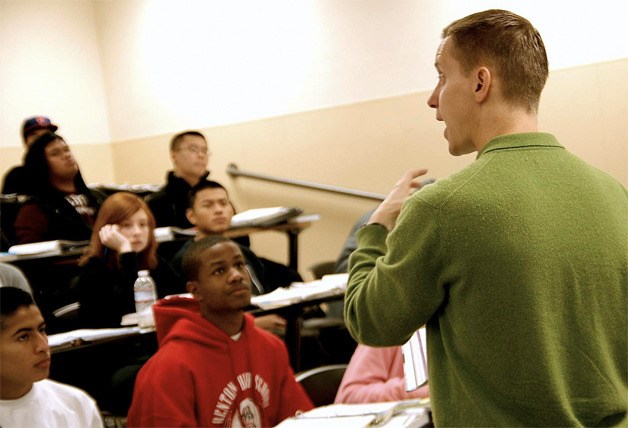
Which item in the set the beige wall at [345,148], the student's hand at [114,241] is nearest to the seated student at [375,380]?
the student's hand at [114,241]

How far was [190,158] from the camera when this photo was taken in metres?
5.36

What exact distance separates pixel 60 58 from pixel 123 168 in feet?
3.39

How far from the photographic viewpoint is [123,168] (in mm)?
7039

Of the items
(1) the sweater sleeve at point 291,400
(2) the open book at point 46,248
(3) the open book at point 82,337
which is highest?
(2) the open book at point 46,248

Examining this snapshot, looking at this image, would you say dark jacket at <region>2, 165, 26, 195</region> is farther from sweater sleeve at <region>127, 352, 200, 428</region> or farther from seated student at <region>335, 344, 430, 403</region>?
seated student at <region>335, 344, 430, 403</region>

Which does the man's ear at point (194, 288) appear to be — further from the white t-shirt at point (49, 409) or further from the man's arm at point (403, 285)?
the man's arm at point (403, 285)

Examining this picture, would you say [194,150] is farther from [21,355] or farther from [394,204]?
[394,204]

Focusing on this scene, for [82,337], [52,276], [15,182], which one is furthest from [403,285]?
[15,182]

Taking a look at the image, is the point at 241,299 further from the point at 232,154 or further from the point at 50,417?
the point at 232,154

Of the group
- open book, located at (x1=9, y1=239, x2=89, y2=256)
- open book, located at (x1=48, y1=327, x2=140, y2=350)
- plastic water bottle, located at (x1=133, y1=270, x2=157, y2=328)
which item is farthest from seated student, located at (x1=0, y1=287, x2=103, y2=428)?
open book, located at (x1=9, y1=239, x2=89, y2=256)

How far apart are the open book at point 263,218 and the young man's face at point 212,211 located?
0.26 ft

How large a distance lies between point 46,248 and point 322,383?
1.48 m

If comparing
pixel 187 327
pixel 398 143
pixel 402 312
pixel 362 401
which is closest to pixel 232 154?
pixel 398 143

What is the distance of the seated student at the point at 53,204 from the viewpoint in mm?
3996
